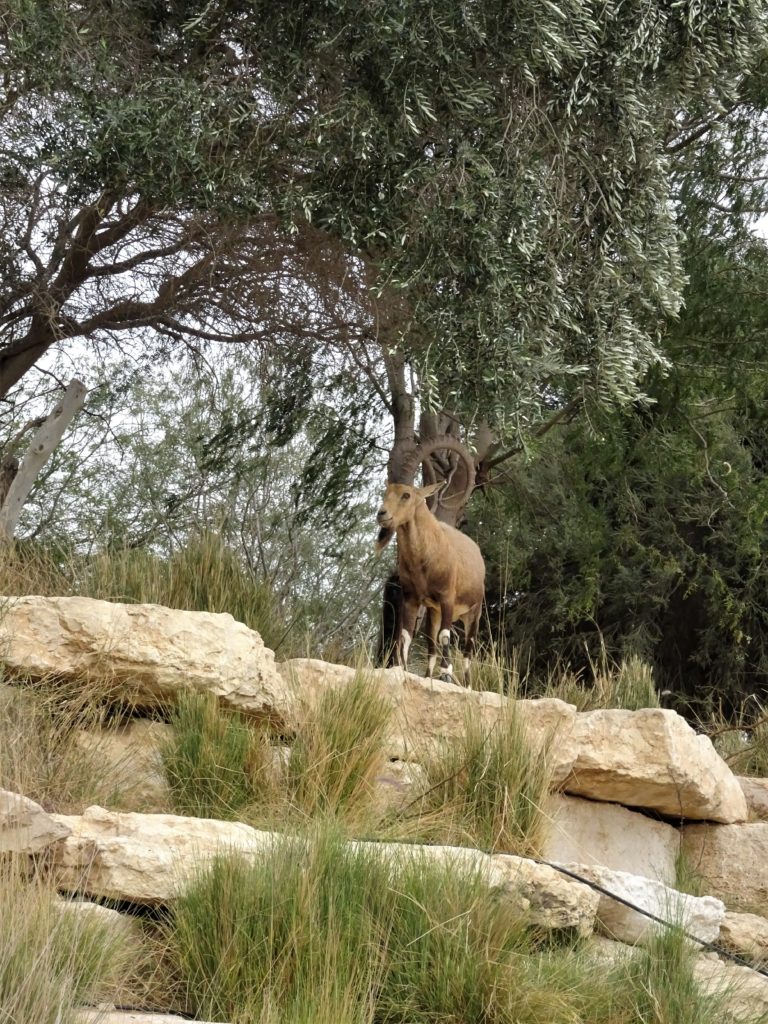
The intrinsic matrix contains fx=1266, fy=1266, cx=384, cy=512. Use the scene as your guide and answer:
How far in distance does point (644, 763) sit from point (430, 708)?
1405 millimetres

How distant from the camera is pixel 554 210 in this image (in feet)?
28.2

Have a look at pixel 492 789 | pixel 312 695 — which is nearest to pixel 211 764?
pixel 312 695

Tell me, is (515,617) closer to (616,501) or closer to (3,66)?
(616,501)

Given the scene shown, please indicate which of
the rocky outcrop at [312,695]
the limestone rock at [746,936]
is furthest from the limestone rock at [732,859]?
the limestone rock at [746,936]

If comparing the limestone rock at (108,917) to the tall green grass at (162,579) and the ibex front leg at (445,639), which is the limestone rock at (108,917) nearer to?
the tall green grass at (162,579)

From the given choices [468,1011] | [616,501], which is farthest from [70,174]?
[616,501]

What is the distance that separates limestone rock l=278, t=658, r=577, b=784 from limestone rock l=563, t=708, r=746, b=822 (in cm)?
22

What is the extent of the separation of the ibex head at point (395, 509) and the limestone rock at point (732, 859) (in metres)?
2.85

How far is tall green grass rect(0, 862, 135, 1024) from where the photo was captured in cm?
395

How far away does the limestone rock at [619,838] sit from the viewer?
8102mm

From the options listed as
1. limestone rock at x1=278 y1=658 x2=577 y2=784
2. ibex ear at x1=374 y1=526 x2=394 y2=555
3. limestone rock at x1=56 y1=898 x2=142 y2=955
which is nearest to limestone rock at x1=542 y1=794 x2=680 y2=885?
limestone rock at x1=278 y1=658 x2=577 y2=784

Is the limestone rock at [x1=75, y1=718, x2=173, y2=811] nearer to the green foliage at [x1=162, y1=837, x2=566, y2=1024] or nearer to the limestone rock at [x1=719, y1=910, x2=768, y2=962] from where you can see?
the green foliage at [x1=162, y1=837, x2=566, y2=1024]

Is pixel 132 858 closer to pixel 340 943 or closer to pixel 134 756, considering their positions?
pixel 340 943

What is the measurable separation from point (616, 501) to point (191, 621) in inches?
389
